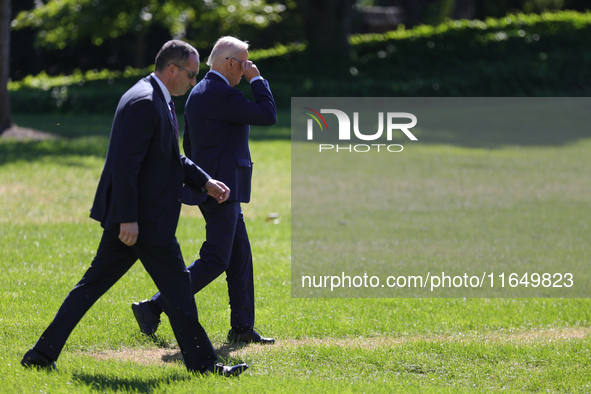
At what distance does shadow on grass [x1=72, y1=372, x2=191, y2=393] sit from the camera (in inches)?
163

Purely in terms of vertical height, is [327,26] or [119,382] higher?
[327,26]

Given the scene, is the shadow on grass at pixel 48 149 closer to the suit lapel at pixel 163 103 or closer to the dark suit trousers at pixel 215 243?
the dark suit trousers at pixel 215 243

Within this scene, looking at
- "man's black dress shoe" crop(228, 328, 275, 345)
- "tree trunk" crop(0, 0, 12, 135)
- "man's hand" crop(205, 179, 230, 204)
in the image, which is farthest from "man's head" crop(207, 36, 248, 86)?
"tree trunk" crop(0, 0, 12, 135)

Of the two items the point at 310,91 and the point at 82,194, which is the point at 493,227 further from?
the point at 310,91

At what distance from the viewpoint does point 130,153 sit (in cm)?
409

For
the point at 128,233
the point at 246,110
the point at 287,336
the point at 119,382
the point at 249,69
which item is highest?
the point at 249,69

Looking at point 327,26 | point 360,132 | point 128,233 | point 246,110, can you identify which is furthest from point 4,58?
point 128,233

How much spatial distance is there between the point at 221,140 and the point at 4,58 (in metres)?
14.6

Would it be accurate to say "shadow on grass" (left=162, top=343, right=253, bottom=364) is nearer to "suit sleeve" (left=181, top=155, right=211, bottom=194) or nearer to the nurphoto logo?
"suit sleeve" (left=181, top=155, right=211, bottom=194)

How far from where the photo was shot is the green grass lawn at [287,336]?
4.41 metres

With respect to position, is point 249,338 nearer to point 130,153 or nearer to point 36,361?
point 36,361

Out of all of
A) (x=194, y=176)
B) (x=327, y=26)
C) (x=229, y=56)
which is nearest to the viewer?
(x=194, y=176)

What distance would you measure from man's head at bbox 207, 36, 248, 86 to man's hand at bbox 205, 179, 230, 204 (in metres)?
0.92

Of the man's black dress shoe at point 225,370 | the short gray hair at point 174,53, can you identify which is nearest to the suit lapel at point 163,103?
the short gray hair at point 174,53
